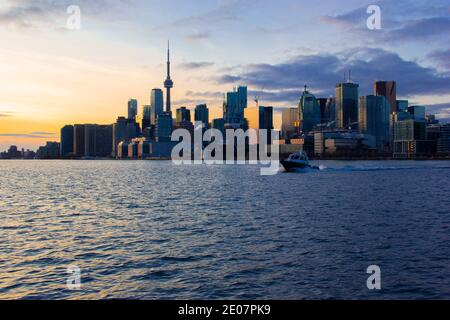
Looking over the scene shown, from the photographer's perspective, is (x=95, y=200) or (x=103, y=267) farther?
(x=95, y=200)

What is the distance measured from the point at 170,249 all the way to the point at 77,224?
60.7 ft

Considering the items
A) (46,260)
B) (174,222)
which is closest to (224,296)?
(46,260)

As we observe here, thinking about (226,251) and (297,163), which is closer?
(226,251)

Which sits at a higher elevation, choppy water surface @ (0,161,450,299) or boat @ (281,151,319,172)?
boat @ (281,151,319,172)

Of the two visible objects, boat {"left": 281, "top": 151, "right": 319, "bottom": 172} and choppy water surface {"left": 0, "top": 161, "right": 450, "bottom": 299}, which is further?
boat {"left": 281, "top": 151, "right": 319, "bottom": 172}

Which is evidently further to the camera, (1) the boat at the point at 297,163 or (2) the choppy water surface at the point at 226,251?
(1) the boat at the point at 297,163

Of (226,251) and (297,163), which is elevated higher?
(297,163)

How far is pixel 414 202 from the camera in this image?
74.4 meters

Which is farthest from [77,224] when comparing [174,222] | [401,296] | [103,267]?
[401,296]

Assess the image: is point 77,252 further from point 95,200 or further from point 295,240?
point 95,200

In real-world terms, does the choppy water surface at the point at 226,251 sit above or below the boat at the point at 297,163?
below
